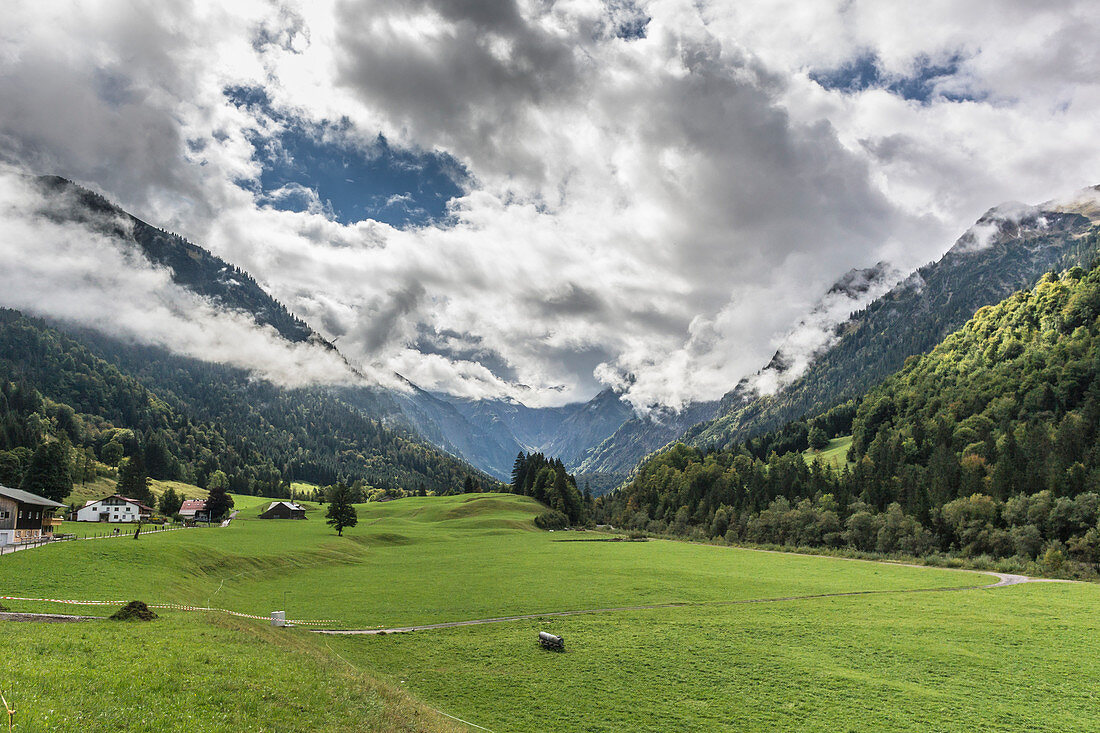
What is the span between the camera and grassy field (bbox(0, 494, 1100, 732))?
29656 millimetres

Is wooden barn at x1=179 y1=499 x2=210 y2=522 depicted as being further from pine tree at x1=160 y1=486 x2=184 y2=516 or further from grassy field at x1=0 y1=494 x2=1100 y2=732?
grassy field at x1=0 y1=494 x2=1100 y2=732

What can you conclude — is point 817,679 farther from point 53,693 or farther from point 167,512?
point 167,512

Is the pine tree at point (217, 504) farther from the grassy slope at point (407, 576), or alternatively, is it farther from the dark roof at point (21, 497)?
the dark roof at point (21, 497)

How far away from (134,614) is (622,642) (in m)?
33.8

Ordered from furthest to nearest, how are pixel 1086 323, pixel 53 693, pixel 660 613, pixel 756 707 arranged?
1. pixel 1086 323
2. pixel 660 613
3. pixel 756 707
4. pixel 53 693

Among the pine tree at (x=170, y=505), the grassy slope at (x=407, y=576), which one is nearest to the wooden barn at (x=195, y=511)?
the pine tree at (x=170, y=505)

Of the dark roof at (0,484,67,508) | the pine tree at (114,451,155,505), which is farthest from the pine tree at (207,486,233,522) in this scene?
the dark roof at (0,484,67,508)

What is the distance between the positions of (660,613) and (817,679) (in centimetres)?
2023

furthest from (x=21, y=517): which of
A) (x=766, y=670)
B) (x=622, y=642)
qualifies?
(x=766, y=670)

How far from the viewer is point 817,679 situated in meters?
35.2

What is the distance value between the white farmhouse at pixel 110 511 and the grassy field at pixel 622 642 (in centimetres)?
9218

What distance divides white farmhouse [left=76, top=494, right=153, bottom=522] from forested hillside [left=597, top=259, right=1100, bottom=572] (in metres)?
150

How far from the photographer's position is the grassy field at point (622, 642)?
29.7 metres

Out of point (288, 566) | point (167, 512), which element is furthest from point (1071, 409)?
Answer: point (167, 512)
